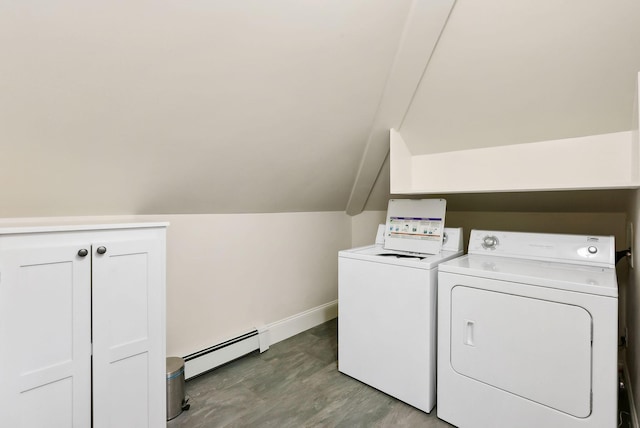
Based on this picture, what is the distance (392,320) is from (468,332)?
16.2 inches

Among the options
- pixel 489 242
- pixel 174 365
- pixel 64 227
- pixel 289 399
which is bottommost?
pixel 289 399

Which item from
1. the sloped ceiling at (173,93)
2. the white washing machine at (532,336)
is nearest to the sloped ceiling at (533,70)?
the sloped ceiling at (173,93)

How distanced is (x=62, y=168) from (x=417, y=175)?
220 centimetres

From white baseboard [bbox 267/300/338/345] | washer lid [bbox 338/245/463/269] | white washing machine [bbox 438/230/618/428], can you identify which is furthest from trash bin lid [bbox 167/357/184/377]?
white washing machine [bbox 438/230/618/428]

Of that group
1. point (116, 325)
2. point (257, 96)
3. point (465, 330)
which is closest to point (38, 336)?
point (116, 325)

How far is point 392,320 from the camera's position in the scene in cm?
184

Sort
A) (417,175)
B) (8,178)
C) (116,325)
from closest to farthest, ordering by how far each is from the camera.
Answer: (8,178) < (116,325) < (417,175)

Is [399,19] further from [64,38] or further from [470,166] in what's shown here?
[64,38]

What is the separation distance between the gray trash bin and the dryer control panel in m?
1.90

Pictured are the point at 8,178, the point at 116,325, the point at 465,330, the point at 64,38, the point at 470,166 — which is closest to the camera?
the point at 64,38

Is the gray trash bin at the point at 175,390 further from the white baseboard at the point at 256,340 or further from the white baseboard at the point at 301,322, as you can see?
the white baseboard at the point at 301,322

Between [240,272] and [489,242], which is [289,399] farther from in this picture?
[489,242]

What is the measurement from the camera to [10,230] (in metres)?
1.14

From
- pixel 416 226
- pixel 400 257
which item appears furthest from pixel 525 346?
pixel 416 226
